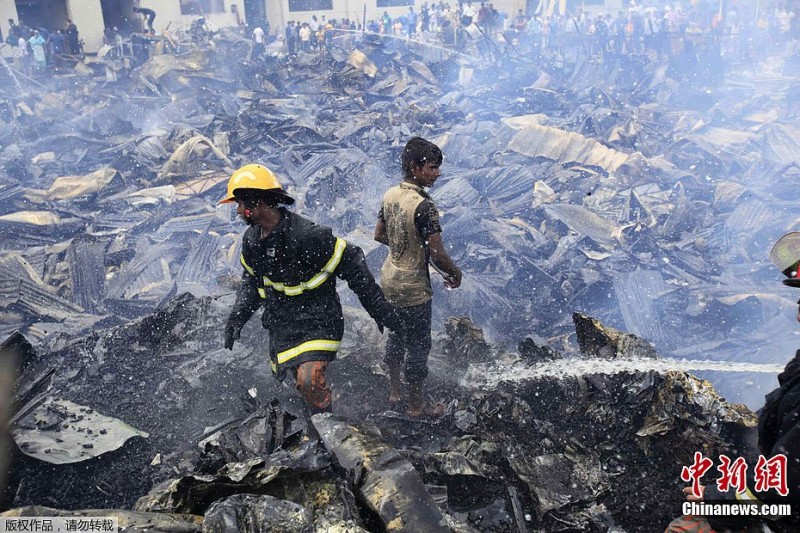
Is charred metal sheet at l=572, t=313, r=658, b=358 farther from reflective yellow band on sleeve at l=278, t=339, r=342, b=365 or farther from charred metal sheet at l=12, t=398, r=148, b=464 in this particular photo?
charred metal sheet at l=12, t=398, r=148, b=464

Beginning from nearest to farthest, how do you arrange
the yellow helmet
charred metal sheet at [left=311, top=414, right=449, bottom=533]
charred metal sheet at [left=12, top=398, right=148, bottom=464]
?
charred metal sheet at [left=311, top=414, right=449, bottom=533] < the yellow helmet < charred metal sheet at [left=12, top=398, right=148, bottom=464]

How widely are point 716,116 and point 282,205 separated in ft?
47.4

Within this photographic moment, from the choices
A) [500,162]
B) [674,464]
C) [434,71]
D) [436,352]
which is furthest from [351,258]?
[434,71]

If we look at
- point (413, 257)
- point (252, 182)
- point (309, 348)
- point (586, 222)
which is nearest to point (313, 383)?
point (309, 348)

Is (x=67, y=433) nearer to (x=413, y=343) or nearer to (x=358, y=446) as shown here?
(x=358, y=446)

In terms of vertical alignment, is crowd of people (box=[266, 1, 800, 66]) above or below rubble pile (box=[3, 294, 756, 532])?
above

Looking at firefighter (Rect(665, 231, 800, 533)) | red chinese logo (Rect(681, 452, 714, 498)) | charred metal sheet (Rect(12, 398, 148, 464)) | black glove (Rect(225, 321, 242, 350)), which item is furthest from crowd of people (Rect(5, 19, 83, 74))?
firefighter (Rect(665, 231, 800, 533))

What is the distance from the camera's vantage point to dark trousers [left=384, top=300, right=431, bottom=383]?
12.4 ft

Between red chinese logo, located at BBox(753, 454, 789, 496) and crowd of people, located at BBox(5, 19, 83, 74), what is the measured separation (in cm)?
2278

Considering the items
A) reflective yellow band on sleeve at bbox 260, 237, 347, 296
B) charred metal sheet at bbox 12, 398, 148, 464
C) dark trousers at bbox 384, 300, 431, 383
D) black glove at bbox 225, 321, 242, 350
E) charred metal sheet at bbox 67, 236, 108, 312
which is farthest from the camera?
charred metal sheet at bbox 67, 236, 108, 312

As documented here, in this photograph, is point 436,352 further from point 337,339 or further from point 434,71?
point 434,71

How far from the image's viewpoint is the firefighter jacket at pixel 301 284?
10.3 feet

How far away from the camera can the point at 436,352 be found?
16.7ft

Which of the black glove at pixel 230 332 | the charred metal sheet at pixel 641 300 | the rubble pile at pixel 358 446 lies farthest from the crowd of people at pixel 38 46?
the charred metal sheet at pixel 641 300
